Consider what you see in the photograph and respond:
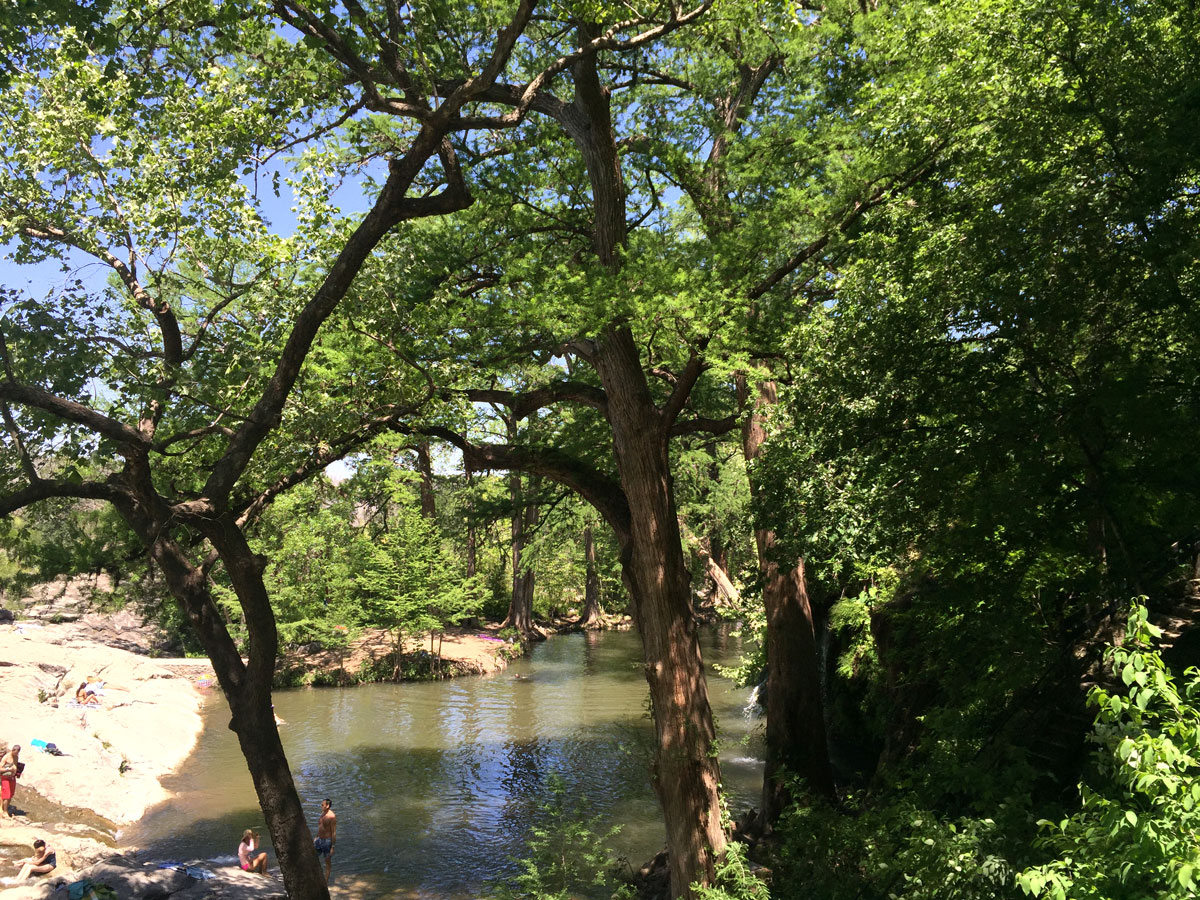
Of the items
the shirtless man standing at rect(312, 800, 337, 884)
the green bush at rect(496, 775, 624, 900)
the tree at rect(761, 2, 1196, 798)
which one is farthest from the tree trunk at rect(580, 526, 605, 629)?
the tree at rect(761, 2, 1196, 798)

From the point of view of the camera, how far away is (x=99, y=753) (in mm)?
16484

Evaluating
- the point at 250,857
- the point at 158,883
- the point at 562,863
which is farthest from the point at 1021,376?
the point at 250,857

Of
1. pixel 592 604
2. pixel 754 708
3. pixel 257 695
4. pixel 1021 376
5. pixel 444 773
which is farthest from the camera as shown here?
pixel 592 604

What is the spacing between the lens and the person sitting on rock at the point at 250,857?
455 inches

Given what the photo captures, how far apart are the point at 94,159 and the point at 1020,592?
954cm

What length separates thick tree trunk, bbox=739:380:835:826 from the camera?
35.6 ft

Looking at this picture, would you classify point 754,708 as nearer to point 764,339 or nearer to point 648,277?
point 764,339

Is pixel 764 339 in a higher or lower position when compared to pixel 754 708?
higher

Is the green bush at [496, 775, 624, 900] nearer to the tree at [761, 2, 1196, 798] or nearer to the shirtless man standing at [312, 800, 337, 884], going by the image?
the shirtless man standing at [312, 800, 337, 884]

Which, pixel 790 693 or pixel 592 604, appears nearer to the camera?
pixel 790 693

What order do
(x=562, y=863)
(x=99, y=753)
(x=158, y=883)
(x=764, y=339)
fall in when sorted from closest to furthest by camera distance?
(x=764, y=339)
(x=562, y=863)
(x=158, y=883)
(x=99, y=753)

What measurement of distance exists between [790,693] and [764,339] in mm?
5292

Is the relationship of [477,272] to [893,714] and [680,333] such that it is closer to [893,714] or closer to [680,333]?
[680,333]

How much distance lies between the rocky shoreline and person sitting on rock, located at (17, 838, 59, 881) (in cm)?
15
